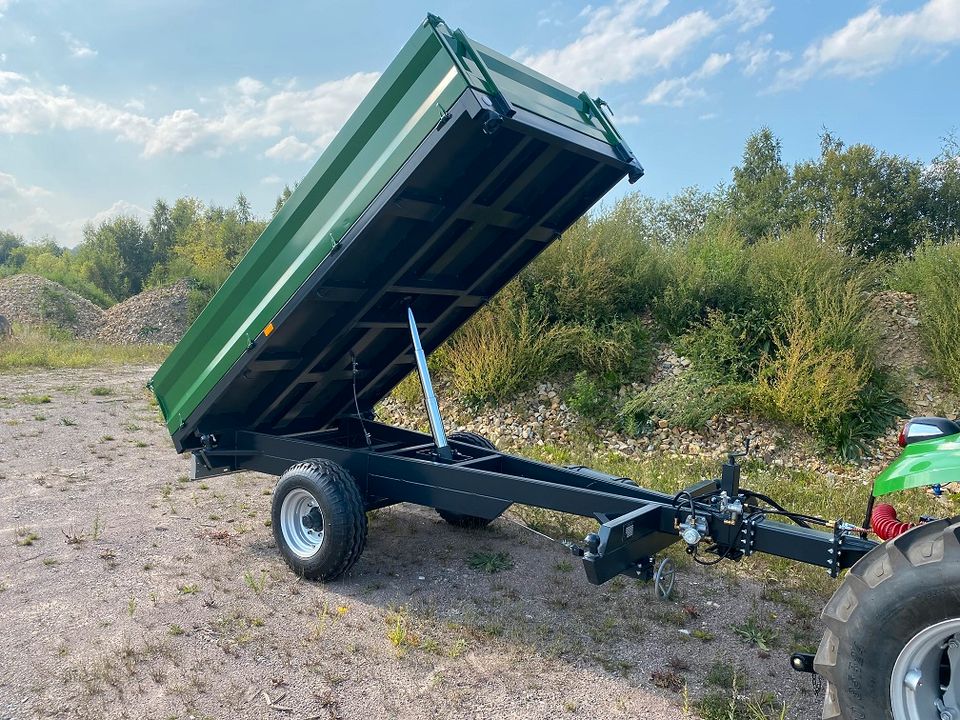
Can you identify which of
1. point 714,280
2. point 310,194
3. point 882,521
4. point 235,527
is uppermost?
point 714,280

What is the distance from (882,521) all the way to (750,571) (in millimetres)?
1969

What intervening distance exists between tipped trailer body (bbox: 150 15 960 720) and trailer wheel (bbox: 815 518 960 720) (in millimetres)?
381

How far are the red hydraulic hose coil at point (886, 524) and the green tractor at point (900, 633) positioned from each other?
0.60 meters

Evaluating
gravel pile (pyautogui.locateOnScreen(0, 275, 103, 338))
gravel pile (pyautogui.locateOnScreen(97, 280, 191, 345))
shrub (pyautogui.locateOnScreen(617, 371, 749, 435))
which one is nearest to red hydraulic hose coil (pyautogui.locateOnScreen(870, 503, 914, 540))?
shrub (pyautogui.locateOnScreen(617, 371, 749, 435))

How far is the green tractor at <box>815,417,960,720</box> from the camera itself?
7.93 feet

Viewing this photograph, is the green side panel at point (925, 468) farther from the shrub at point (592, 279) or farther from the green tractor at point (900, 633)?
the shrub at point (592, 279)

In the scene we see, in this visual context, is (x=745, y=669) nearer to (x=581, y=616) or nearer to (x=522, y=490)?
(x=581, y=616)

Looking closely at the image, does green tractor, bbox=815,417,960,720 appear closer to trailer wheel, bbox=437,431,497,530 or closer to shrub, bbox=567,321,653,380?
trailer wheel, bbox=437,431,497,530

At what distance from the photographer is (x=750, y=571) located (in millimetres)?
5094

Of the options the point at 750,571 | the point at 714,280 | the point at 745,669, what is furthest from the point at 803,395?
the point at 745,669

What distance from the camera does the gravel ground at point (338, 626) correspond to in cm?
348

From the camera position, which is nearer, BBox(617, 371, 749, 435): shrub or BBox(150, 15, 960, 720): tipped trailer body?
BBox(150, 15, 960, 720): tipped trailer body

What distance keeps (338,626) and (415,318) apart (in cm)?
236

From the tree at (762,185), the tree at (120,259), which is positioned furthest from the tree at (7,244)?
the tree at (762,185)
